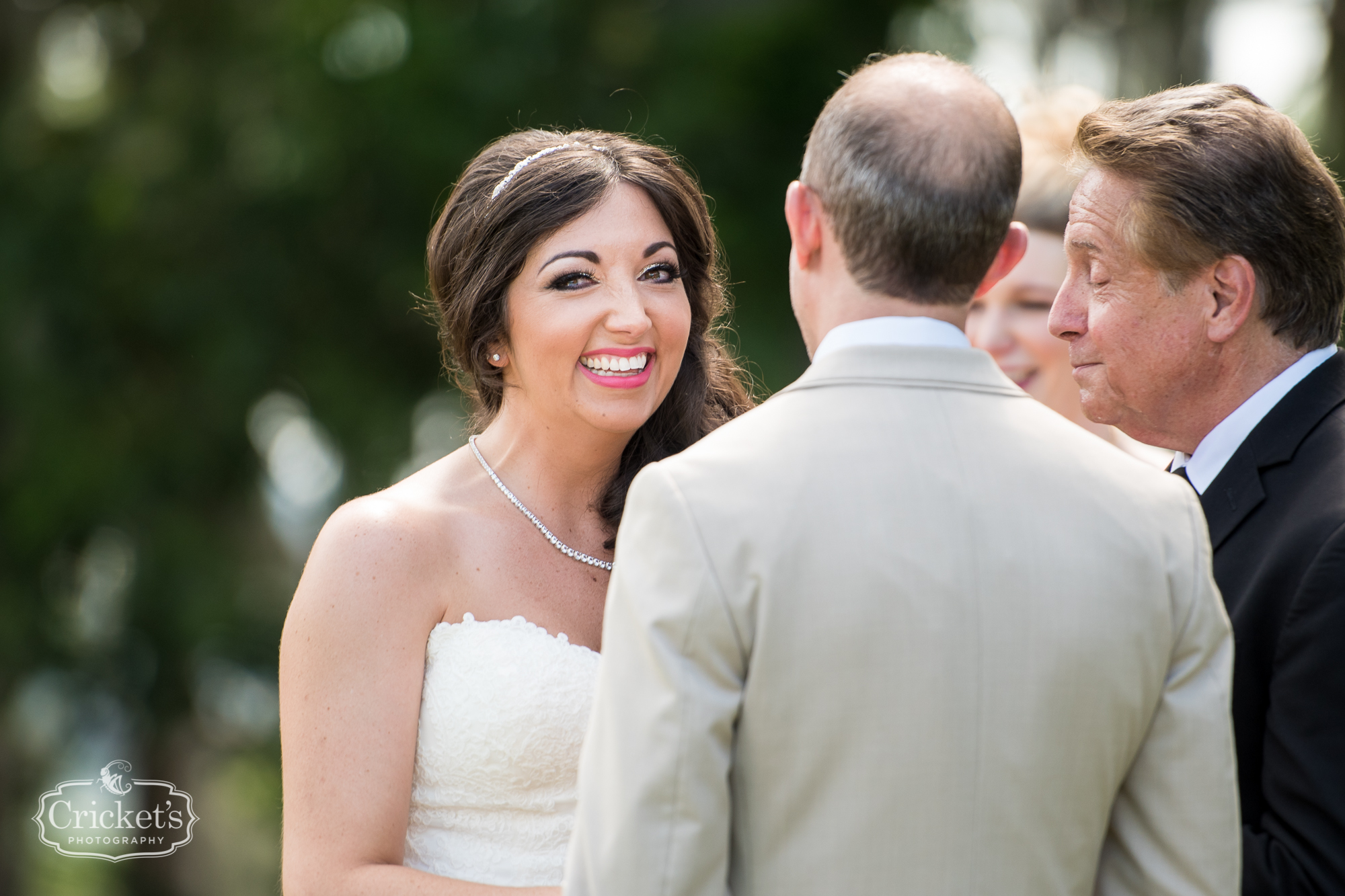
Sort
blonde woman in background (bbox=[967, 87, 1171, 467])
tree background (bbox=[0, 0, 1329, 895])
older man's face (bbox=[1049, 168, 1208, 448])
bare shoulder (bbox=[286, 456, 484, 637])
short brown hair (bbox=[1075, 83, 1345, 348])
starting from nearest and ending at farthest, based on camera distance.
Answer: short brown hair (bbox=[1075, 83, 1345, 348]), older man's face (bbox=[1049, 168, 1208, 448]), bare shoulder (bbox=[286, 456, 484, 637]), blonde woman in background (bbox=[967, 87, 1171, 467]), tree background (bbox=[0, 0, 1329, 895])

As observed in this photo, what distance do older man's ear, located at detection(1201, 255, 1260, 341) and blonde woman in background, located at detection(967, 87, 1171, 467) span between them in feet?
4.99

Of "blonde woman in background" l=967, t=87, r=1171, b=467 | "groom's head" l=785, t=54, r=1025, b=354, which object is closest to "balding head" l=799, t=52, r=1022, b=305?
"groom's head" l=785, t=54, r=1025, b=354

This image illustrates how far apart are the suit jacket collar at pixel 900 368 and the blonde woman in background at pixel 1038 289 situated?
7.56 ft

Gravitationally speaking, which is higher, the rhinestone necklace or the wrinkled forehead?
the wrinkled forehead

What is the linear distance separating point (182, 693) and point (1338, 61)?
880 centimetres

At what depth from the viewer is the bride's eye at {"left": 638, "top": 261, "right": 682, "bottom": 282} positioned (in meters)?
3.20

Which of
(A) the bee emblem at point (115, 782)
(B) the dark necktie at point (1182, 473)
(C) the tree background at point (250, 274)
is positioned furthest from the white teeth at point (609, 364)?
(C) the tree background at point (250, 274)

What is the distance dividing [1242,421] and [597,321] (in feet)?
4.79

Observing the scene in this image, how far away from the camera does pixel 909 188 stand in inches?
74.7

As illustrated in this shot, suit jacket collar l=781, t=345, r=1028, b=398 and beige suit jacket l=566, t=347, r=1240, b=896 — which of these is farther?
suit jacket collar l=781, t=345, r=1028, b=398

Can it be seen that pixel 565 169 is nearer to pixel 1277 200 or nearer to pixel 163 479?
pixel 1277 200

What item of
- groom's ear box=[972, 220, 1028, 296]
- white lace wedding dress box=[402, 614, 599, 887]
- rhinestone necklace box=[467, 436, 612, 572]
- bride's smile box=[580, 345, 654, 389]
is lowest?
white lace wedding dress box=[402, 614, 599, 887]

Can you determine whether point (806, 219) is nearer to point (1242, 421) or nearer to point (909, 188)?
point (909, 188)

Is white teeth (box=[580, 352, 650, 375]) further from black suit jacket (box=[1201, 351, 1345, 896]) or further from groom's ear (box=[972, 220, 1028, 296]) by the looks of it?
black suit jacket (box=[1201, 351, 1345, 896])
